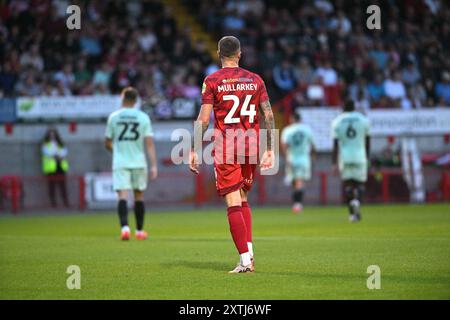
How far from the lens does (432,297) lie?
29.4 feet

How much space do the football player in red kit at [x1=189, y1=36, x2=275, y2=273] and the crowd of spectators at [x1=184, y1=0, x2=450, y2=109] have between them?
742 inches

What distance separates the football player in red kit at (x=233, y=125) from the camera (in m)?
11.4

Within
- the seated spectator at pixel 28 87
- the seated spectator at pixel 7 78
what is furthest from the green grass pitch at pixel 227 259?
the seated spectator at pixel 7 78

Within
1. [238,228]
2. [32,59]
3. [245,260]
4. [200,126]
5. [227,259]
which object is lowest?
[227,259]

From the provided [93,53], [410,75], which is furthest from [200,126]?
[410,75]

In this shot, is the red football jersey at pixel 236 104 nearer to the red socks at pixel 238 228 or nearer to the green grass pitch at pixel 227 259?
the red socks at pixel 238 228

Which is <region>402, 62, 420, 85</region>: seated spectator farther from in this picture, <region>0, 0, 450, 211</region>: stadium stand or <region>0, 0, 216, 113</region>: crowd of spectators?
<region>0, 0, 216, 113</region>: crowd of spectators

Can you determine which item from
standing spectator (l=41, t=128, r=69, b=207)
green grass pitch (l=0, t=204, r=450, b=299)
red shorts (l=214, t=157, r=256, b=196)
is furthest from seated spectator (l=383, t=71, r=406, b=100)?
red shorts (l=214, t=157, r=256, b=196)

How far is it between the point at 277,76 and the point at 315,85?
129 cm

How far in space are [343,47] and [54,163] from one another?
32.8ft

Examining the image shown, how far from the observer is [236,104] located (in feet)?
37.8

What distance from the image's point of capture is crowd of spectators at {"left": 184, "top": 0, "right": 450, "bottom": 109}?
3112 centimetres

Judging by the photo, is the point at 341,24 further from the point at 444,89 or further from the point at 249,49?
the point at 444,89
